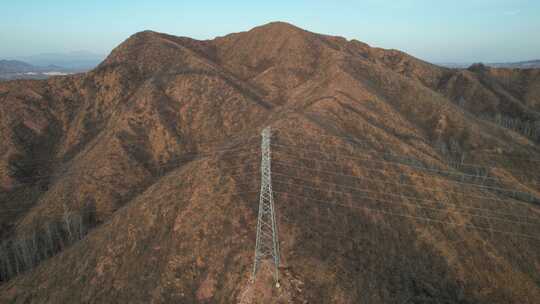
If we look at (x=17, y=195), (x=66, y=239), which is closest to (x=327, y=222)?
(x=66, y=239)

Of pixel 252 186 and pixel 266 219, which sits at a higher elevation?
pixel 252 186

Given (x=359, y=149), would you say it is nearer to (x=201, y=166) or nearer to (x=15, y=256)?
(x=201, y=166)

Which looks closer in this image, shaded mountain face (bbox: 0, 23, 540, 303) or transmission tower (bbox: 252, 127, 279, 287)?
transmission tower (bbox: 252, 127, 279, 287)

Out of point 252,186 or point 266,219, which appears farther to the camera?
point 252,186

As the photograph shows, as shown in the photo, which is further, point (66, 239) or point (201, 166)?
point (66, 239)

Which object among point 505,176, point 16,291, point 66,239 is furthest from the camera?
point 505,176

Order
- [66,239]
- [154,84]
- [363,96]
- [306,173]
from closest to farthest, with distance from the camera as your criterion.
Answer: [306,173] → [66,239] → [363,96] → [154,84]

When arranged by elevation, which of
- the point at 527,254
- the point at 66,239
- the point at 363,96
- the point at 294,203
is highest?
the point at 363,96

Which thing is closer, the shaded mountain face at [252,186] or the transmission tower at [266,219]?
the transmission tower at [266,219]
